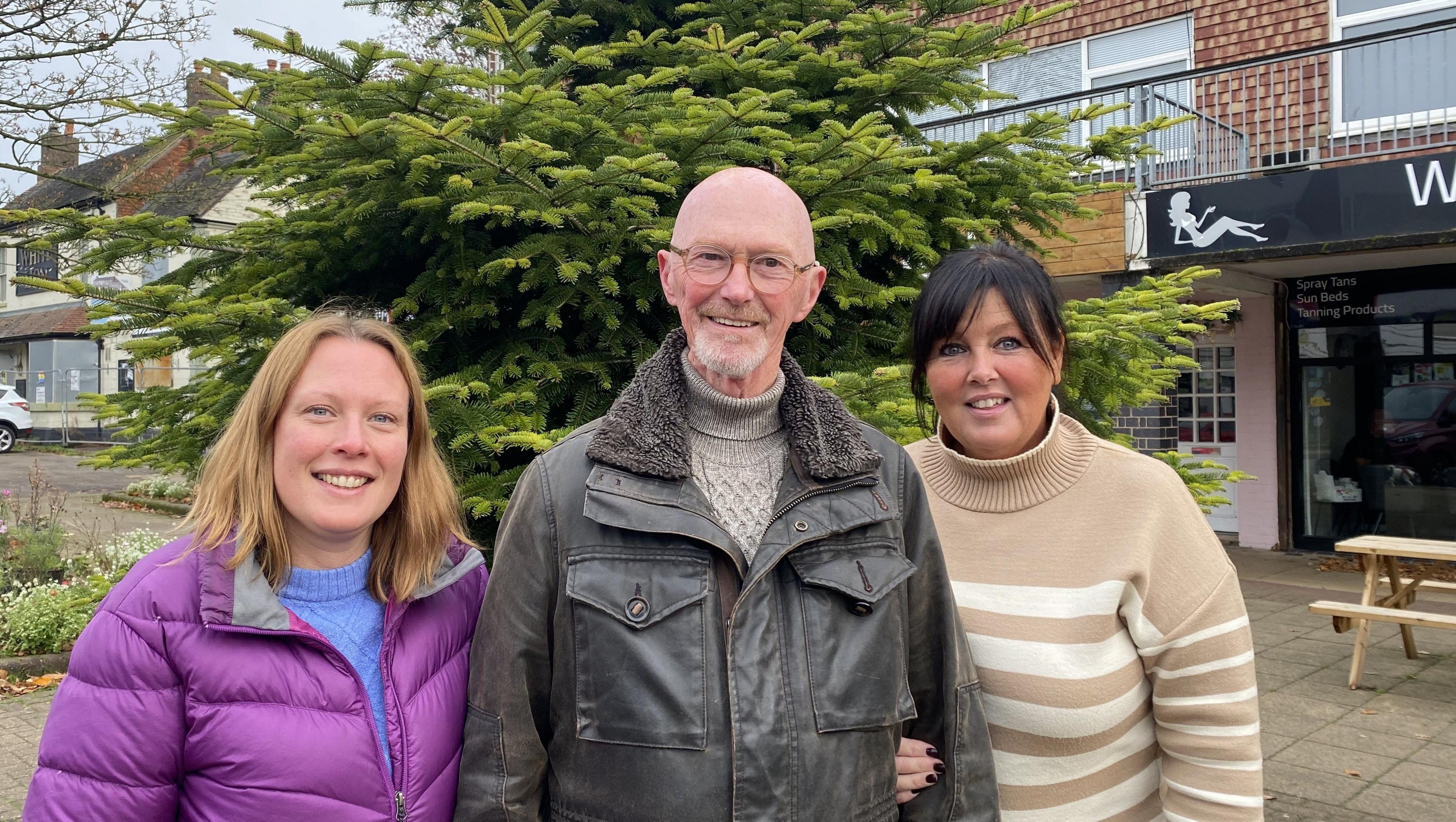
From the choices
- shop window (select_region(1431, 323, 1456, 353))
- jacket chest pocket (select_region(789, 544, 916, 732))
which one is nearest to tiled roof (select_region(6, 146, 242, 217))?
jacket chest pocket (select_region(789, 544, 916, 732))

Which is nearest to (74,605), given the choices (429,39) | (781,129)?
(429,39)

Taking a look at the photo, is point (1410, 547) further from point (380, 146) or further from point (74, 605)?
point (74, 605)

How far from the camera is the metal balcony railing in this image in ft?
32.7

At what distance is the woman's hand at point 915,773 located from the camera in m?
2.01

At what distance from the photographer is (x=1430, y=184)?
882 centimetres

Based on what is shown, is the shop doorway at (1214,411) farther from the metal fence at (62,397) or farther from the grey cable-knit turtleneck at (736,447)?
the metal fence at (62,397)

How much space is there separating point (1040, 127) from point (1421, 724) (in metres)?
4.87

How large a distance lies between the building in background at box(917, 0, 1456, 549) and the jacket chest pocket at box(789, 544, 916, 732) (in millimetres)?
8505

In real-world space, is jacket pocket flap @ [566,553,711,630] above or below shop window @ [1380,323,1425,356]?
below

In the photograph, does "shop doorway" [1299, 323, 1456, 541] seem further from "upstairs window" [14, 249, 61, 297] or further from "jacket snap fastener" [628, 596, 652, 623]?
"upstairs window" [14, 249, 61, 297]

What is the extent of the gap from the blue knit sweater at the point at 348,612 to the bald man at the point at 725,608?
0.38ft

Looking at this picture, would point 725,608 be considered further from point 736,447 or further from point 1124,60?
point 1124,60

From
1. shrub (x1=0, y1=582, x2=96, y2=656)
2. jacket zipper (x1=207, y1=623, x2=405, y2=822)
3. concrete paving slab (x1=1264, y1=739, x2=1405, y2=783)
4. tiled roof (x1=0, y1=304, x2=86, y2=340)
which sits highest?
tiled roof (x1=0, y1=304, x2=86, y2=340)

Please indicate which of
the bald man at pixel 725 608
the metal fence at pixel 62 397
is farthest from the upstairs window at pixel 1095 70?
the metal fence at pixel 62 397
